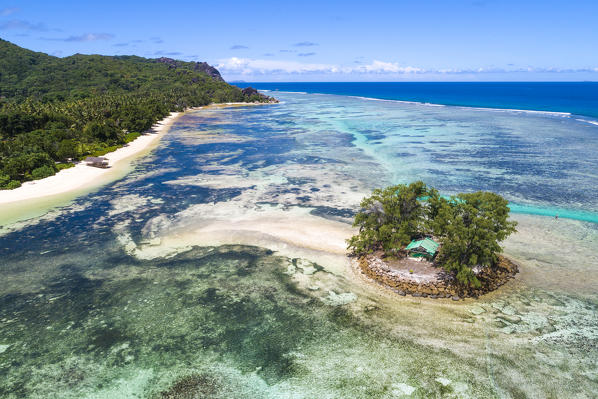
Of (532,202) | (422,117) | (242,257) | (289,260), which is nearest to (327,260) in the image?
(289,260)

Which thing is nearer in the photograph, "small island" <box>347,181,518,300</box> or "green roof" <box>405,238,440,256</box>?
"small island" <box>347,181,518,300</box>

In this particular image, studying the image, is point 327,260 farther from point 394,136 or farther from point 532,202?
point 394,136

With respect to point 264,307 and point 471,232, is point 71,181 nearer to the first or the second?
point 264,307

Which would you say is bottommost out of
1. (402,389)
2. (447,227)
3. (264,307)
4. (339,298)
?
(402,389)

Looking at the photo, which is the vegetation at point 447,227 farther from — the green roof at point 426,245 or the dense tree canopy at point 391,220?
the green roof at point 426,245

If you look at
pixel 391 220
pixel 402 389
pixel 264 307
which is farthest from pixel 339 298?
pixel 391 220

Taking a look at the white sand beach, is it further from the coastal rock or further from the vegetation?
the coastal rock

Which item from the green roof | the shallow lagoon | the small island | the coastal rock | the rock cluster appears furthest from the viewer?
the green roof

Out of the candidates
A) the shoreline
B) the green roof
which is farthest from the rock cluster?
the shoreline
